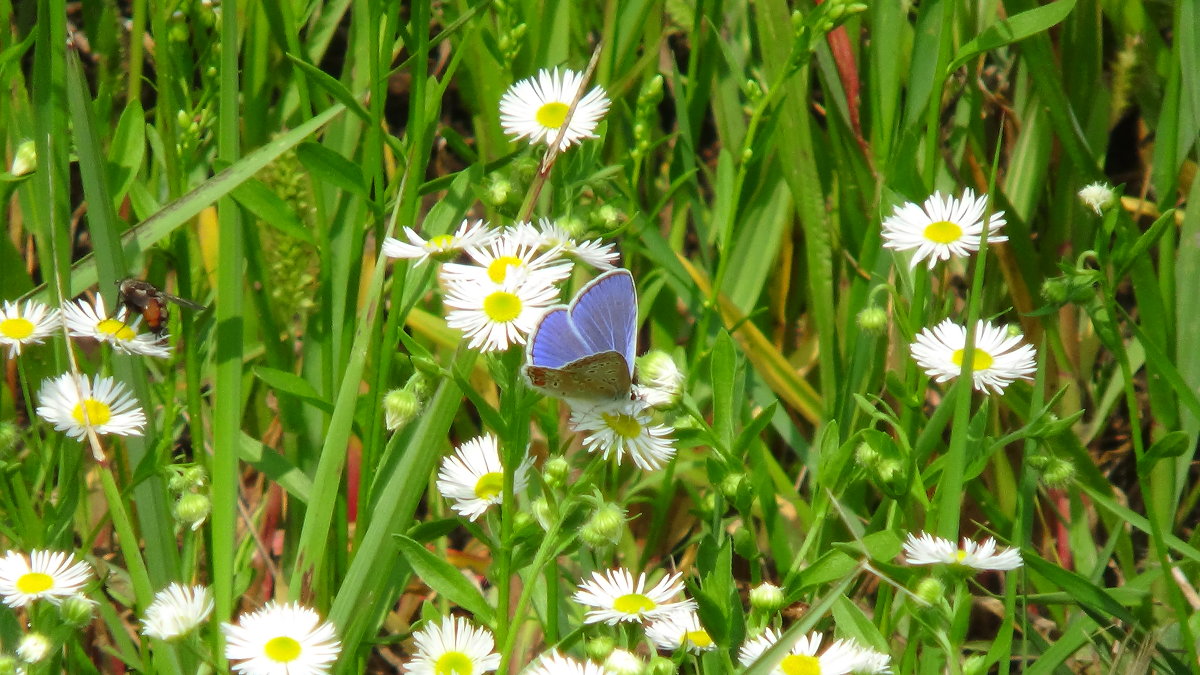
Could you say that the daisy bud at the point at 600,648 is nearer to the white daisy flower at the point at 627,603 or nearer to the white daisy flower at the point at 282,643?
the white daisy flower at the point at 627,603

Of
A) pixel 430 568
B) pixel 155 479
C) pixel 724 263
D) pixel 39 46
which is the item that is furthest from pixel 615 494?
pixel 39 46

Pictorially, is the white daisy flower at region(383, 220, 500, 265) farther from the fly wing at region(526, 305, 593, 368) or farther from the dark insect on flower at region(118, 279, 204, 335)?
the dark insect on flower at region(118, 279, 204, 335)

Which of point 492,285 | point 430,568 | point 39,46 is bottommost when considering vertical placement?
point 430,568

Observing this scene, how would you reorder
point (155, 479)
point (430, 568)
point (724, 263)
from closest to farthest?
1. point (430, 568)
2. point (155, 479)
3. point (724, 263)

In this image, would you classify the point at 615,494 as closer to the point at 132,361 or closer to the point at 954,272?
the point at 132,361

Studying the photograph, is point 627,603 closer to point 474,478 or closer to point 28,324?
point 474,478

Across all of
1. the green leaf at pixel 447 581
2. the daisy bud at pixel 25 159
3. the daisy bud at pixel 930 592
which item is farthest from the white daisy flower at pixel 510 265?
the daisy bud at pixel 25 159
